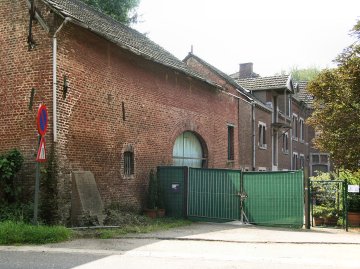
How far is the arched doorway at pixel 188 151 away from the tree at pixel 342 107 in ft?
19.1

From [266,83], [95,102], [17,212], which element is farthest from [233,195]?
[266,83]

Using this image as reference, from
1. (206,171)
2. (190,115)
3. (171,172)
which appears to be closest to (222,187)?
(206,171)

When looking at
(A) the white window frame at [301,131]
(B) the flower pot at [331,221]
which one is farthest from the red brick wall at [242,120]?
(A) the white window frame at [301,131]

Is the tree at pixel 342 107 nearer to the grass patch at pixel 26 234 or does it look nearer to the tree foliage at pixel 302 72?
the grass patch at pixel 26 234

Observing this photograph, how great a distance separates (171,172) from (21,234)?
23.9 feet

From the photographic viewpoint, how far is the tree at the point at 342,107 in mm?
14977

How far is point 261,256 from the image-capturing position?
9188mm

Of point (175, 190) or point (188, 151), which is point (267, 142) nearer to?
point (188, 151)

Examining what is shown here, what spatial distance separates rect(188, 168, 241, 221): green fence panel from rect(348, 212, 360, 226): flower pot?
12.4ft

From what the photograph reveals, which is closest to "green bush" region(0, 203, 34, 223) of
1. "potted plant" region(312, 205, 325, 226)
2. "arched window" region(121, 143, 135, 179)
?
"arched window" region(121, 143, 135, 179)

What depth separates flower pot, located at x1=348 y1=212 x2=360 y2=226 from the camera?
15.2m

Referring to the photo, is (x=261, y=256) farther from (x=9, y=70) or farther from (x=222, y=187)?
(x=9, y=70)

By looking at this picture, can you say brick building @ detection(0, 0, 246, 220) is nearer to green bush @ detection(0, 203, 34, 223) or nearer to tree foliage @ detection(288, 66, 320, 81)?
green bush @ detection(0, 203, 34, 223)

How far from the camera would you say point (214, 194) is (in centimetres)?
1582
